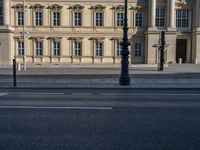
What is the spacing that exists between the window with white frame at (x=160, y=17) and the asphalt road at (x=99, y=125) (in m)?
37.5

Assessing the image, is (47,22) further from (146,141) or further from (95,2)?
(146,141)

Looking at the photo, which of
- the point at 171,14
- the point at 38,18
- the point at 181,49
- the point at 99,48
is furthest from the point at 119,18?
the point at 38,18

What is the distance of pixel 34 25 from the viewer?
4481 centimetres

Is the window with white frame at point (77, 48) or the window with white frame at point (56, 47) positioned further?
the window with white frame at point (77, 48)

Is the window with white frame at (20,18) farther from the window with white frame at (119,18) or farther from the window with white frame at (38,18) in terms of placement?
the window with white frame at (119,18)

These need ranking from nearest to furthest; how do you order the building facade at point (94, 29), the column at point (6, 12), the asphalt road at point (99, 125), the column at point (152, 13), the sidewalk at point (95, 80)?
the asphalt road at point (99, 125) < the sidewalk at point (95, 80) < the column at point (6, 12) < the column at point (152, 13) < the building facade at point (94, 29)

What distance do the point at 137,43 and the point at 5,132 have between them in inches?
1621

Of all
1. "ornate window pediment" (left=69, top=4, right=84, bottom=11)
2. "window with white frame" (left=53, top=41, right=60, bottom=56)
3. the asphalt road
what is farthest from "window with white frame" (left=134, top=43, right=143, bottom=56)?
the asphalt road

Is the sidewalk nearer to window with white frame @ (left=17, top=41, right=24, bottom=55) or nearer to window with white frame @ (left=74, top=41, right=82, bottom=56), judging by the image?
window with white frame @ (left=74, top=41, right=82, bottom=56)

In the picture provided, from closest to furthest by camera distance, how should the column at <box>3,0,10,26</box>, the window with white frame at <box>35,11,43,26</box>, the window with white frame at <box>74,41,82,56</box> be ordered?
the column at <box>3,0,10,26</box>, the window with white frame at <box>35,11,43,26</box>, the window with white frame at <box>74,41,82,56</box>

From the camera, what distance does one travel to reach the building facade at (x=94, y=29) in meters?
44.5

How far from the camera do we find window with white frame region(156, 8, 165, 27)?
45625 millimetres

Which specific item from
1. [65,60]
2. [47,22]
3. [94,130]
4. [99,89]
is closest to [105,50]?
[65,60]

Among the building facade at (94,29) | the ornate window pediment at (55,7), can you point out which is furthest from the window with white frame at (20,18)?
the ornate window pediment at (55,7)
